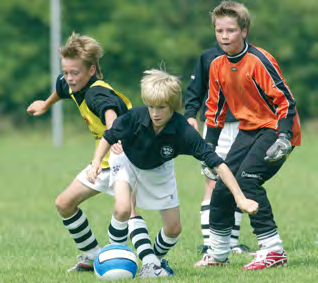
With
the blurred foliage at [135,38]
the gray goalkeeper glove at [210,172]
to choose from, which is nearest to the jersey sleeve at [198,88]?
the gray goalkeeper glove at [210,172]

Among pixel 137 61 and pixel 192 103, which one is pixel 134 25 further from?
pixel 192 103

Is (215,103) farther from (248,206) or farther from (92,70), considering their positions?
(248,206)

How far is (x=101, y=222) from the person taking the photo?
36.2ft

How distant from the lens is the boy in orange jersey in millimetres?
6418

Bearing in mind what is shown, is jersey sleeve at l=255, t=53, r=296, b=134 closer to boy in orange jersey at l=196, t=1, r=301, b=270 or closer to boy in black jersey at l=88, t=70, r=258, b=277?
boy in orange jersey at l=196, t=1, r=301, b=270

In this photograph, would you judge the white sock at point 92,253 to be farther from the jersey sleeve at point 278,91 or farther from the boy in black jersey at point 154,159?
the jersey sleeve at point 278,91

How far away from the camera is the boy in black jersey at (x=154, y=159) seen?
608cm

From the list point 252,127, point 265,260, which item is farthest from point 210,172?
point 265,260

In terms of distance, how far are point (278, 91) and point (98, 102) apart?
1.46m

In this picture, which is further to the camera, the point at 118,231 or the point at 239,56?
the point at 239,56

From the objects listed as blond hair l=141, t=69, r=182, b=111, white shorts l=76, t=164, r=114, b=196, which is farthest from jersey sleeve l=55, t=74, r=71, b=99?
blond hair l=141, t=69, r=182, b=111

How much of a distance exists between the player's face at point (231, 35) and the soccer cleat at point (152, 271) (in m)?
1.86

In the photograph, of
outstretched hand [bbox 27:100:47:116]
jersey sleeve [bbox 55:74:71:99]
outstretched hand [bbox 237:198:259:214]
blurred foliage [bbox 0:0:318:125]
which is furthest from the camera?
blurred foliage [bbox 0:0:318:125]

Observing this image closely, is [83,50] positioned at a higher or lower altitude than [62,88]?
higher
